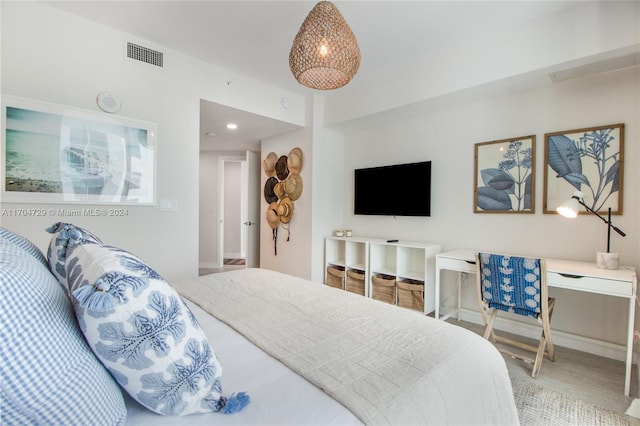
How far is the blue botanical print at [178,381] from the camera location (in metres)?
0.69

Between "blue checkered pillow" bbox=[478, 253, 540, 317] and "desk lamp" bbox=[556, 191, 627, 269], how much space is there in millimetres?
598

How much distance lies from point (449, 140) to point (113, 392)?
3.37 metres

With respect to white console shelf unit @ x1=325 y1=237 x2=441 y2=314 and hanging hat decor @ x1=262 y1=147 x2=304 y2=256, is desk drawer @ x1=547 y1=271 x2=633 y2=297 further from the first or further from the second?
hanging hat decor @ x1=262 y1=147 x2=304 y2=256

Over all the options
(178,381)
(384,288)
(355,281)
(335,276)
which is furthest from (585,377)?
(178,381)

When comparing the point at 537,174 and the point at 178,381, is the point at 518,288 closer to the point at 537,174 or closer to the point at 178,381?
the point at 537,174

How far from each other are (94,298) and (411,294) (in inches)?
118

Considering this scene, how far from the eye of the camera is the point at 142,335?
2.19 feet

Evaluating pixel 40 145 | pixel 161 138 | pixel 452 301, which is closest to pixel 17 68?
pixel 40 145

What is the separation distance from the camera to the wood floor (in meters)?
1.82

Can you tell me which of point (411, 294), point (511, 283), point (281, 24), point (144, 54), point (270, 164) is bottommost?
point (411, 294)

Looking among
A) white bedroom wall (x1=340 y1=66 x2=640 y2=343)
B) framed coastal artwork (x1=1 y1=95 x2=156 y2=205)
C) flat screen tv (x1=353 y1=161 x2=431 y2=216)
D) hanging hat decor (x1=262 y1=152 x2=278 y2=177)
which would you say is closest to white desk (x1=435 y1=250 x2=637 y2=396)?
white bedroom wall (x1=340 y1=66 x2=640 y2=343)

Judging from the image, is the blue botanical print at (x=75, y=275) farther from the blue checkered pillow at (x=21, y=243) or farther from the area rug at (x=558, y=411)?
the area rug at (x=558, y=411)

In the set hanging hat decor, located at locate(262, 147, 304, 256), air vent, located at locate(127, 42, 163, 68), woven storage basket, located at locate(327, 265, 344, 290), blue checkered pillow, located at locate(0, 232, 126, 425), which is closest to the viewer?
blue checkered pillow, located at locate(0, 232, 126, 425)

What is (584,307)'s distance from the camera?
2.43 m
